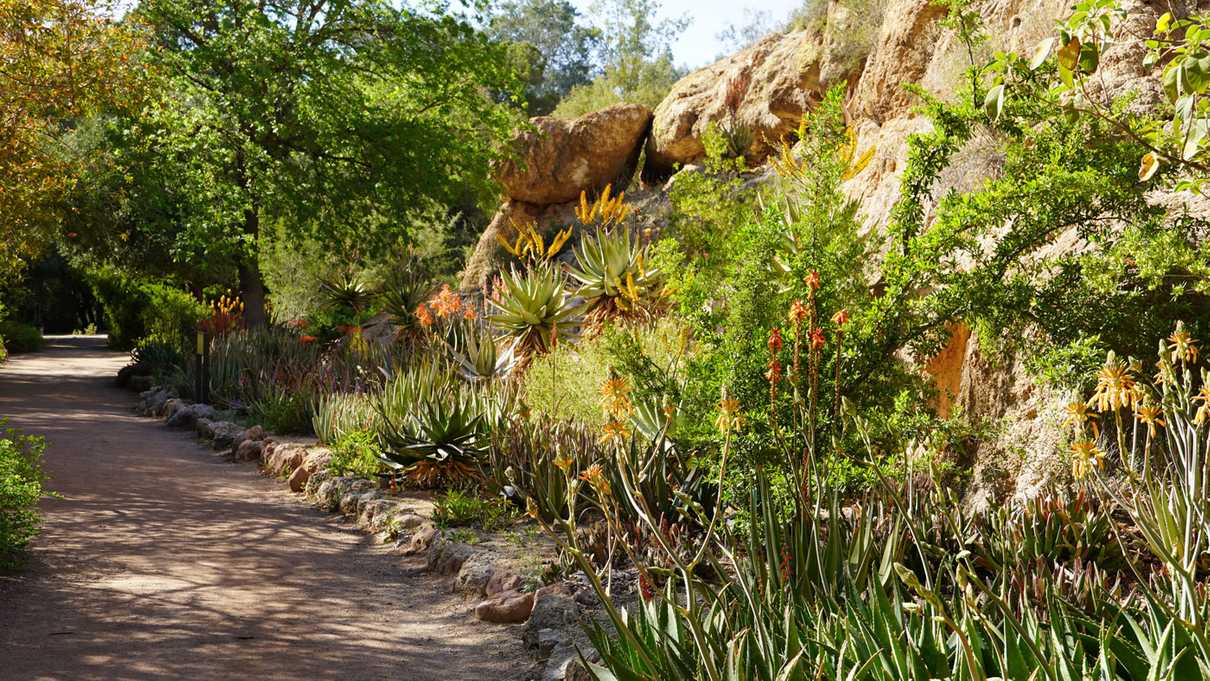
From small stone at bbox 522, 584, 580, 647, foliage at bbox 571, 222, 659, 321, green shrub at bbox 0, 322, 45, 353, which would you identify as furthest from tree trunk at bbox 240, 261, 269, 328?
small stone at bbox 522, 584, 580, 647

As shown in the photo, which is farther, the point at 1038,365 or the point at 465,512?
the point at 465,512

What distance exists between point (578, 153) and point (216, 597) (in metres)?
19.9

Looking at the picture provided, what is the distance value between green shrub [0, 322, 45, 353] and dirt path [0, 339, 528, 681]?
16410 millimetres

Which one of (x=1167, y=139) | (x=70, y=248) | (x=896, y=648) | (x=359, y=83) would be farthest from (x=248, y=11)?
(x=896, y=648)

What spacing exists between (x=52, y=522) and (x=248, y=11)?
12.4 m

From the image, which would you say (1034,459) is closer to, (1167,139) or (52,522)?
(1167,139)

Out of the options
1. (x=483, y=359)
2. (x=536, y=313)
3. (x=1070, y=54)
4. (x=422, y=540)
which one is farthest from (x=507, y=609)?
(x=536, y=313)

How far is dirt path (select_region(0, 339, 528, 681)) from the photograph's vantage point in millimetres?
4715

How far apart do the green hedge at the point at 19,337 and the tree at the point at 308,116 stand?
26.2 ft

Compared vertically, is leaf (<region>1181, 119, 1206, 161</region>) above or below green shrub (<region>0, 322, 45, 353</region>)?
above

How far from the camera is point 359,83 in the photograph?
19.3 m

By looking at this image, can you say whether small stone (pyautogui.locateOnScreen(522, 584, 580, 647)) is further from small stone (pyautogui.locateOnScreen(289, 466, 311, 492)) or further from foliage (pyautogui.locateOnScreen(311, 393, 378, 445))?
small stone (pyautogui.locateOnScreen(289, 466, 311, 492))

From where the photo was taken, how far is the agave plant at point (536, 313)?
11648 mm

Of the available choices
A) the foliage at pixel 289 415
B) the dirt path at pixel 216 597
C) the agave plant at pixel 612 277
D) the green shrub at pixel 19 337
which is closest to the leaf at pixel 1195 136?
the dirt path at pixel 216 597
